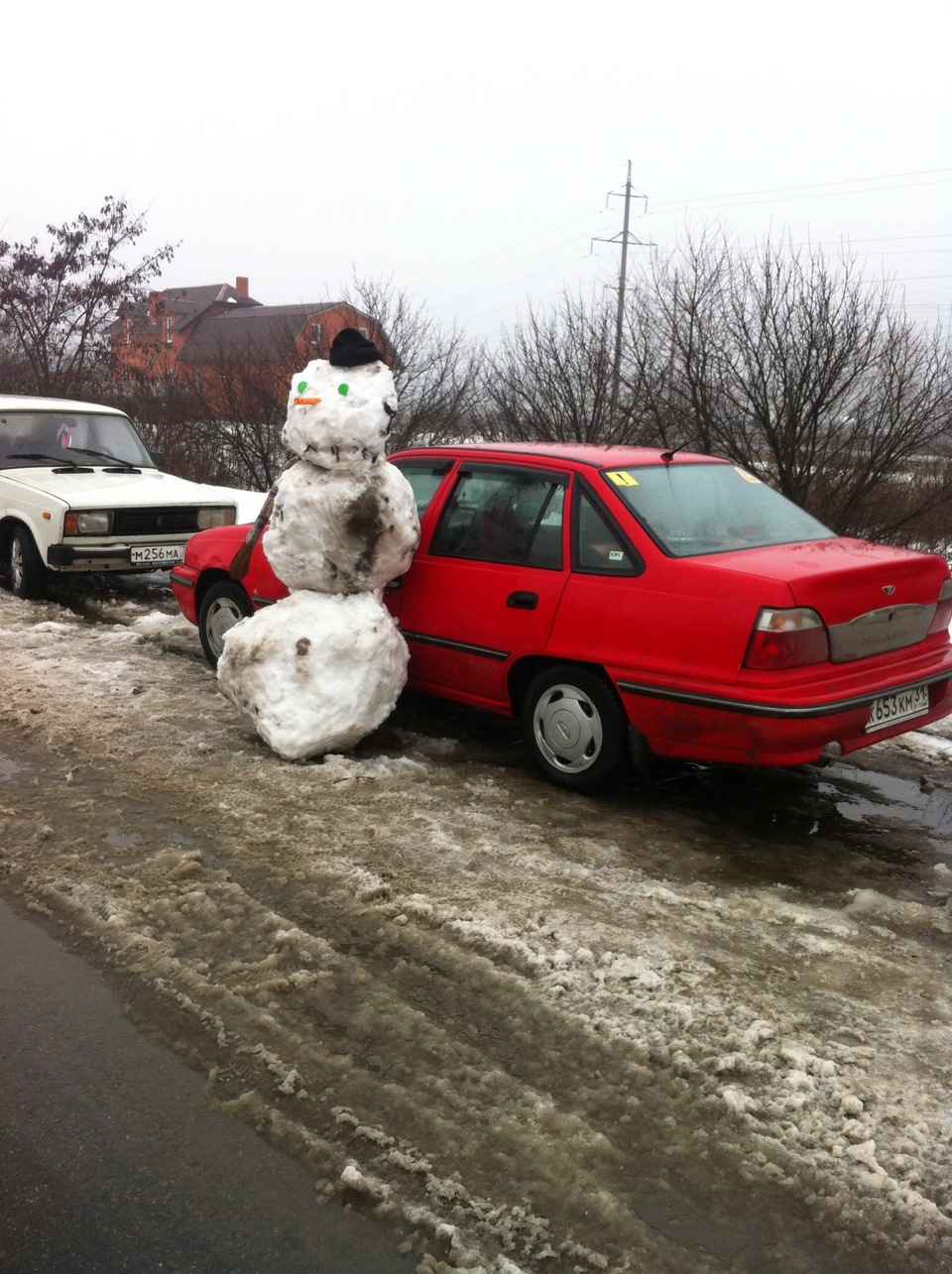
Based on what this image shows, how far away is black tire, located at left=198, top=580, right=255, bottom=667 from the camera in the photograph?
701 cm

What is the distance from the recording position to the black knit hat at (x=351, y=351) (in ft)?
18.4

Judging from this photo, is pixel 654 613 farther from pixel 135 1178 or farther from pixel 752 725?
pixel 135 1178

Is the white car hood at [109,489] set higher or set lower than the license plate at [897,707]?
higher

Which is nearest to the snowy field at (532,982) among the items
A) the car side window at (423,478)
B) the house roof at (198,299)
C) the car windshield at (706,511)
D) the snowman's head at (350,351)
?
the car windshield at (706,511)

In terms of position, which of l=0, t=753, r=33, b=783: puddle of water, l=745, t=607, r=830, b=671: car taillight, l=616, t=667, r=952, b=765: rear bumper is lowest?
l=0, t=753, r=33, b=783: puddle of water

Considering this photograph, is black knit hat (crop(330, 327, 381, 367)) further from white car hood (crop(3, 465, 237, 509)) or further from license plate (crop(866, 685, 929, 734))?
white car hood (crop(3, 465, 237, 509))

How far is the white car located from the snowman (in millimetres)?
4323

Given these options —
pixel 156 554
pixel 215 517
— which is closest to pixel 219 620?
pixel 156 554

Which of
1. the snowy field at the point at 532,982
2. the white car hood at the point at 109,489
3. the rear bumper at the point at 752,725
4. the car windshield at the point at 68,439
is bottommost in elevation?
the snowy field at the point at 532,982

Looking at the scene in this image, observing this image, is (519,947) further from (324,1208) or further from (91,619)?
(91,619)

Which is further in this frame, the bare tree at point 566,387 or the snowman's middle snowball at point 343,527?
the bare tree at point 566,387

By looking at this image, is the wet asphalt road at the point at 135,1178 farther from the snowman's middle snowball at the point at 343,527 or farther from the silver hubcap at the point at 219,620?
the silver hubcap at the point at 219,620

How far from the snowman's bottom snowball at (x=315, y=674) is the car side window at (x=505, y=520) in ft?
1.87

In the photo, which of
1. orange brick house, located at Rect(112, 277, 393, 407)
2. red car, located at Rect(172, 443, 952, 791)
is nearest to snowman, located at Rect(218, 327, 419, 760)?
red car, located at Rect(172, 443, 952, 791)
